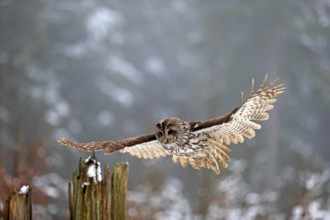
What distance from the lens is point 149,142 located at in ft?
12.5

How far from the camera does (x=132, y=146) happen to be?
360cm

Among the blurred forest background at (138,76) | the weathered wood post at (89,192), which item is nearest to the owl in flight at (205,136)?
the weathered wood post at (89,192)

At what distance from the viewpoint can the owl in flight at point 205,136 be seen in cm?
A: 354

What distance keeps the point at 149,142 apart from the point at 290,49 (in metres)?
12.6

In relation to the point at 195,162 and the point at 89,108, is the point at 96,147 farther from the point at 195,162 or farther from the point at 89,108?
the point at 89,108

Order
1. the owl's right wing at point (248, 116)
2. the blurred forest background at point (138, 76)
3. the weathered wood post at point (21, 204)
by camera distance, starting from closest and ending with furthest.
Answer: the weathered wood post at point (21, 204)
the owl's right wing at point (248, 116)
the blurred forest background at point (138, 76)

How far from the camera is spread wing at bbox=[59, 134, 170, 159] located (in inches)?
127

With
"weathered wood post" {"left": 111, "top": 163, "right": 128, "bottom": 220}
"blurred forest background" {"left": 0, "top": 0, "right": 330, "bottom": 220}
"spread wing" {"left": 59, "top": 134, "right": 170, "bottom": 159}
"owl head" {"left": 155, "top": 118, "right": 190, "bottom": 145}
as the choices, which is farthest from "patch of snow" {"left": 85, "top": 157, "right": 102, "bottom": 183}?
"blurred forest background" {"left": 0, "top": 0, "right": 330, "bottom": 220}

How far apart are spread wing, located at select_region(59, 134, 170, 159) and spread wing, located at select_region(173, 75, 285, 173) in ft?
0.71

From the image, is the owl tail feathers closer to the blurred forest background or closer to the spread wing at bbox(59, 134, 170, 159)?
the spread wing at bbox(59, 134, 170, 159)

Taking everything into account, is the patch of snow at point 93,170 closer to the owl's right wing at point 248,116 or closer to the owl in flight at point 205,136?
the owl in flight at point 205,136

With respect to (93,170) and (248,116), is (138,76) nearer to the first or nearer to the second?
(248,116)

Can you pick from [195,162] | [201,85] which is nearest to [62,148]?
[201,85]

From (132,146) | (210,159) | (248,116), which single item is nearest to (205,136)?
(210,159)
